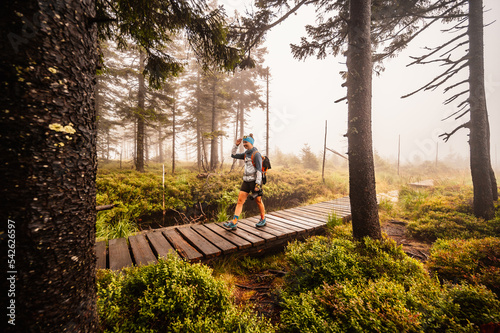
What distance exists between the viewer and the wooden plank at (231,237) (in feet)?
13.5

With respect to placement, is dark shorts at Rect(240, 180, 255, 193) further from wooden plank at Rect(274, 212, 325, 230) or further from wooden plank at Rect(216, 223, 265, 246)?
wooden plank at Rect(274, 212, 325, 230)

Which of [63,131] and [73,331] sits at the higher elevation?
[63,131]

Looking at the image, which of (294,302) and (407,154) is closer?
(294,302)

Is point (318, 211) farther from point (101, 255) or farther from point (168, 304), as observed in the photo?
point (101, 255)

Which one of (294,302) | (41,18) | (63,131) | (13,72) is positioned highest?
(41,18)

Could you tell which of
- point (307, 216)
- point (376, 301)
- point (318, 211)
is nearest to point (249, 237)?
point (376, 301)

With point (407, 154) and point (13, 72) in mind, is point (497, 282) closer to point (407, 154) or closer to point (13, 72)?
point (13, 72)

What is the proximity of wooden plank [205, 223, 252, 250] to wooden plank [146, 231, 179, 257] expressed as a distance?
128 cm

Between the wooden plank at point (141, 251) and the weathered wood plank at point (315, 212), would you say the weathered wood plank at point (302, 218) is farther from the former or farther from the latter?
the wooden plank at point (141, 251)

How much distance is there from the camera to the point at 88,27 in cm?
152

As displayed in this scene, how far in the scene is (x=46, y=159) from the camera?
124 cm

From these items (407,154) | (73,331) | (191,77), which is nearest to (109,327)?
(73,331)

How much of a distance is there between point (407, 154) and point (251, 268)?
341ft

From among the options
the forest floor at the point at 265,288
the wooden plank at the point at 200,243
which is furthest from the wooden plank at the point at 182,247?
the forest floor at the point at 265,288
